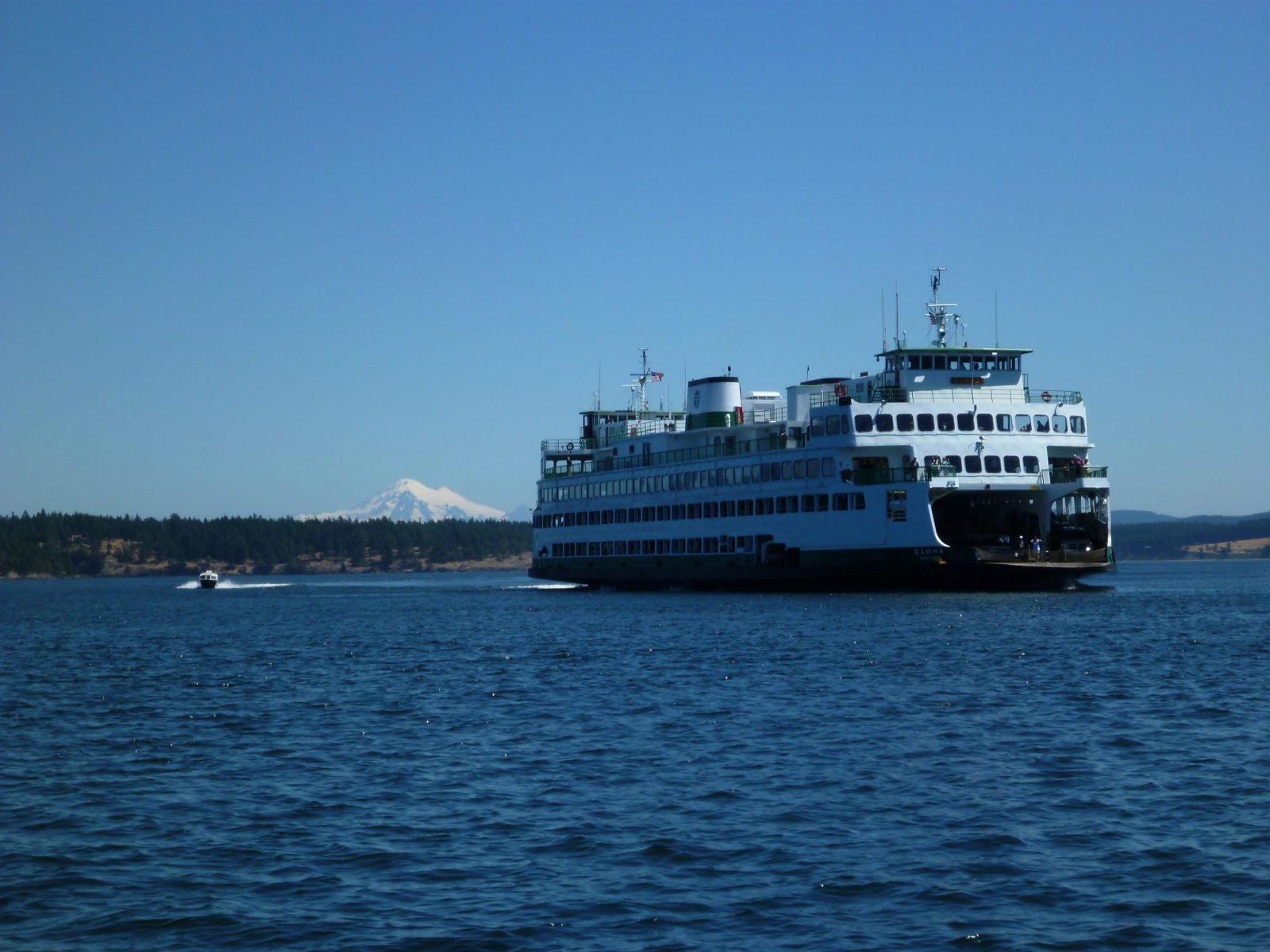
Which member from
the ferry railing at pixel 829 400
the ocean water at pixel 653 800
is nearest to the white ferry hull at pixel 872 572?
the ferry railing at pixel 829 400

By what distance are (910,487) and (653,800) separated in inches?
2069

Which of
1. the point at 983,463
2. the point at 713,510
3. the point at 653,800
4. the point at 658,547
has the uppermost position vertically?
the point at 983,463

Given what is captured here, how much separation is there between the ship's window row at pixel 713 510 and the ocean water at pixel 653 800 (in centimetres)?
2896

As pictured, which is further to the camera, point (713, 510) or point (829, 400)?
point (713, 510)

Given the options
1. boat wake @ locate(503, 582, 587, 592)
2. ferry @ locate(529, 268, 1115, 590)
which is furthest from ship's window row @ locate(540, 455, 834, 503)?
boat wake @ locate(503, 582, 587, 592)

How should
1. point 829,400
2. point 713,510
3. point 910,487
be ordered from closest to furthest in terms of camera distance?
point 910,487
point 829,400
point 713,510

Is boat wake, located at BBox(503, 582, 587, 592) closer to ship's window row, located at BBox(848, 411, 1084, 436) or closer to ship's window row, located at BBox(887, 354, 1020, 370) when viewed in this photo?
ship's window row, located at BBox(848, 411, 1084, 436)

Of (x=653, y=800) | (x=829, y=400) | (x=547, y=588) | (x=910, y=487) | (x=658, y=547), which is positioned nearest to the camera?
(x=653, y=800)

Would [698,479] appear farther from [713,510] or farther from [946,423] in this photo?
[946,423]

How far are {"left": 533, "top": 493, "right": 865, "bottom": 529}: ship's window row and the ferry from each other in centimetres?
11

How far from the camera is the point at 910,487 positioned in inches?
2938

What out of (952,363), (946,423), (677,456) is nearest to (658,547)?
(677,456)

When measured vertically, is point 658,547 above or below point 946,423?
below

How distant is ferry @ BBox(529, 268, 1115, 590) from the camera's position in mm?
75000
